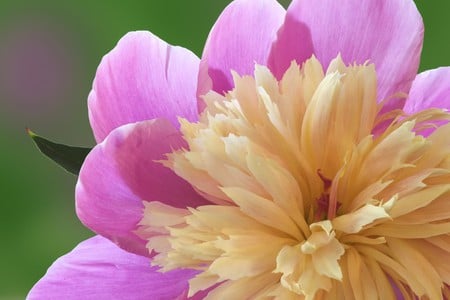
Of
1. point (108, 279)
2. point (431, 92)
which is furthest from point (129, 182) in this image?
point (431, 92)

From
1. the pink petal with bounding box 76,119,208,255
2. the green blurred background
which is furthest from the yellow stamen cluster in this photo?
the green blurred background

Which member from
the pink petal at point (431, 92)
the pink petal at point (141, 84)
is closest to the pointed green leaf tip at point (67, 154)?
the pink petal at point (141, 84)

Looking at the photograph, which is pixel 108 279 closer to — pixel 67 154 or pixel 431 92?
pixel 67 154

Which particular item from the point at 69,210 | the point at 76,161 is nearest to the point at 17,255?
the point at 69,210

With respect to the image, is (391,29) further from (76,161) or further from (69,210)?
(69,210)

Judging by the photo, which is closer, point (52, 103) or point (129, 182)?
point (129, 182)

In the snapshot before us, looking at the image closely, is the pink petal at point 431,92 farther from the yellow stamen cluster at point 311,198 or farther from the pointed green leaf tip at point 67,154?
the pointed green leaf tip at point 67,154

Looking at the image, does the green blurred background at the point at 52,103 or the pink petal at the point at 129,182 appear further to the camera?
the green blurred background at the point at 52,103
